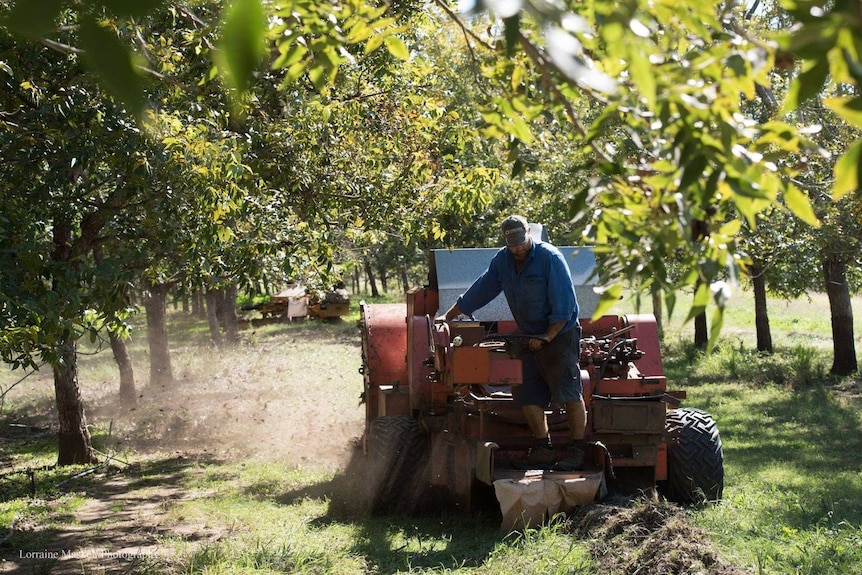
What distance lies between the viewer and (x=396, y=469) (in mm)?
8094

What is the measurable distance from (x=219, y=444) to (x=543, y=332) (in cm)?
736

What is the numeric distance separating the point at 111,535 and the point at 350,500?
6.27 ft

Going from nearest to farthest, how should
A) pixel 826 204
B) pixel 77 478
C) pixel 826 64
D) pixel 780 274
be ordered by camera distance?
pixel 826 64 < pixel 77 478 < pixel 826 204 < pixel 780 274

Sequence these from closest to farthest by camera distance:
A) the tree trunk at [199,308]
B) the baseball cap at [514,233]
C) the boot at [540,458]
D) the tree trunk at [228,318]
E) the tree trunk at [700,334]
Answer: the baseball cap at [514,233] → the boot at [540,458] → the tree trunk at [700,334] → the tree trunk at [228,318] → the tree trunk at [199,308]

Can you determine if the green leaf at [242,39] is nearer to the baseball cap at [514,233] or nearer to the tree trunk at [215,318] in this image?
the baseball cap at [514,233]

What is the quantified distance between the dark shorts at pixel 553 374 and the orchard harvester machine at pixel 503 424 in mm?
225

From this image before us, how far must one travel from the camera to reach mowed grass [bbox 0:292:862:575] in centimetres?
650

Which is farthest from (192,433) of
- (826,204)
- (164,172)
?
(826,204)

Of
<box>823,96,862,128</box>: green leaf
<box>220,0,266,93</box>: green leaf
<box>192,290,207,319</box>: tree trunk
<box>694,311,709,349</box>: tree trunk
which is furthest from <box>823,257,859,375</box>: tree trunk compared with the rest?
<box>192,290,207,319</box>: tree trunk

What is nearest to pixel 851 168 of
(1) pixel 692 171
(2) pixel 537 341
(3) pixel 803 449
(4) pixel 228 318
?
(1) pixel 692 171

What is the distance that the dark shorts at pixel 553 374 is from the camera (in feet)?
23.6

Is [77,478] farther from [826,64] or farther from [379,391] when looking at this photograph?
[826,64]

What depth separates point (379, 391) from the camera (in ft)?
30.8

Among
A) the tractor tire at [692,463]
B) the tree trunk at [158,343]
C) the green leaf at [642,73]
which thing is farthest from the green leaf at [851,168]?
the tree trunk at [158,343]
